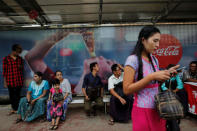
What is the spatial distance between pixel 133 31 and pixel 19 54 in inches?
174

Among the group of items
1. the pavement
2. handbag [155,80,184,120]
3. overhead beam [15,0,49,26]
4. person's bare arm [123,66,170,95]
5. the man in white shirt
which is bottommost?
the pavement

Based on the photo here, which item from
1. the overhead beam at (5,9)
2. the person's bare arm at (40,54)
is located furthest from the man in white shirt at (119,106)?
the overhead beam at (5,9)

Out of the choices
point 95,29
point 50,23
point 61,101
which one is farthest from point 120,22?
point 61,101

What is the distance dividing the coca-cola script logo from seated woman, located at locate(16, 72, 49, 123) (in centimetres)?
425

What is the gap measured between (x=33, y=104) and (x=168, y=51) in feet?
16.3

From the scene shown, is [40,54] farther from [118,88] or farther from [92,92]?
[118,88]

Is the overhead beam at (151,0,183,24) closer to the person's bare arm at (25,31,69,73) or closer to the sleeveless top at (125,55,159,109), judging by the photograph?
the sleeveless top at (125,55,159,109)

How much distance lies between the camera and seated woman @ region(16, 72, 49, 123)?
12.3 ft

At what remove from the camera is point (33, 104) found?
3.89 meters

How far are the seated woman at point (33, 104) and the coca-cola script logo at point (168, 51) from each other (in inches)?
167

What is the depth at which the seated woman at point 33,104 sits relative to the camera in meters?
3.76

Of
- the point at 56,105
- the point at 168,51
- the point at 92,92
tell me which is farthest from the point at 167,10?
the point at 56,105

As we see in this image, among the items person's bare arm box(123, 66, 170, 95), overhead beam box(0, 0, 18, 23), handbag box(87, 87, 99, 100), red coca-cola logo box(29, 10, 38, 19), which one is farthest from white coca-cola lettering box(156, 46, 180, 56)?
overhead beam box(0, 0, 18, 23)

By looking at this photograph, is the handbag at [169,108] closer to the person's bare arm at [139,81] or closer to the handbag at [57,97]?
the person's bare arm at [139,81]
